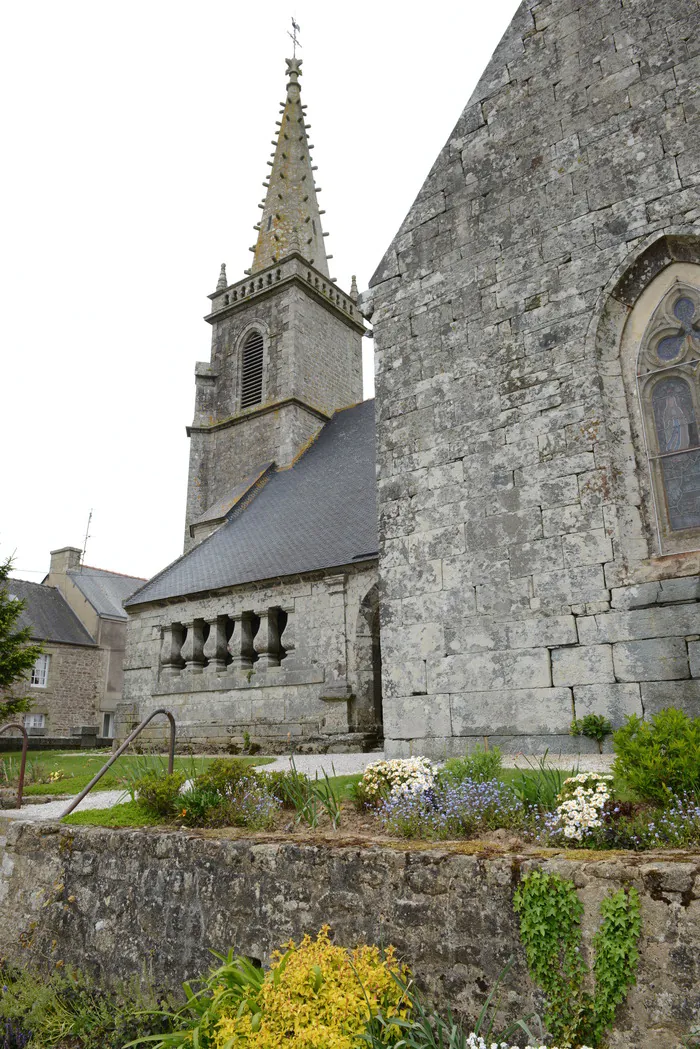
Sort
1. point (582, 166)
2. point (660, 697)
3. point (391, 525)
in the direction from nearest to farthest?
point (660, 697) < point (582, 166) < point (391, 525)

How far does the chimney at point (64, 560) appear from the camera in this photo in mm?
28953

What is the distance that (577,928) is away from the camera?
298 cm

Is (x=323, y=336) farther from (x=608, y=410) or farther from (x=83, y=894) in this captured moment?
(x=83, y=894)

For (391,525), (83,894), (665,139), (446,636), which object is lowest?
(83,894)

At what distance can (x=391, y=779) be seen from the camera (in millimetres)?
5094

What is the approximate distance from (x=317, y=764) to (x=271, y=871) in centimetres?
510

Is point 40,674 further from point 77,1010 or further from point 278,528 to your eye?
point 77,1010

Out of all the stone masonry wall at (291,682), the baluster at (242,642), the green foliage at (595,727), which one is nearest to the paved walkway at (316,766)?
the green foliage at (595,727)

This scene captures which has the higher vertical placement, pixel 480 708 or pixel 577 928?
pixel 480 708

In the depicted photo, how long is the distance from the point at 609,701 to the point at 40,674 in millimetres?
23605

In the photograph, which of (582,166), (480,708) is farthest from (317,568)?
(582,166)

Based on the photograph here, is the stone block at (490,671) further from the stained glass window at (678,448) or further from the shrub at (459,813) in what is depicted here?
the shrub at (459,813)

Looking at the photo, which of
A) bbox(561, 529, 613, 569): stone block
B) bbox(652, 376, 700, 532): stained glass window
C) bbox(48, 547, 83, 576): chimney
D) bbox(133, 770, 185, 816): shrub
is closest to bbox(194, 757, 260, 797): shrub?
bbox(133, 770, 185, 816): shrub

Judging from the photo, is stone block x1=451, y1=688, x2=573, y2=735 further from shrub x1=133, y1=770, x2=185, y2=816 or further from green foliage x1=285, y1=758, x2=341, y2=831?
shrub x1=133, y1=770, x2=185, y2=816
